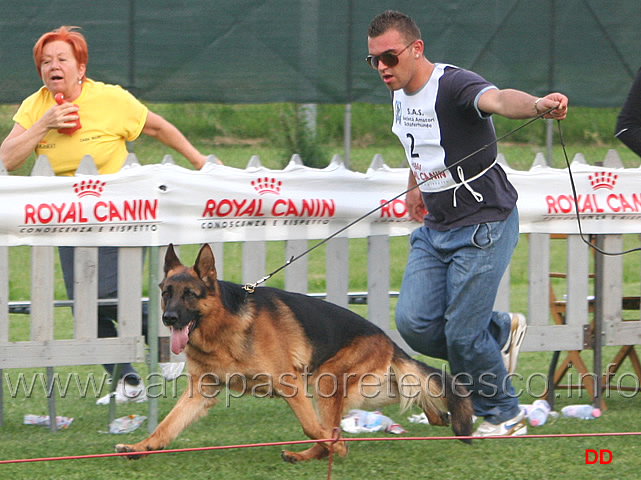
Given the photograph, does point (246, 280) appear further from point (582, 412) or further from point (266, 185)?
point (582, 412)

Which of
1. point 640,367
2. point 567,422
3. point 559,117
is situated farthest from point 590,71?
point 559,117

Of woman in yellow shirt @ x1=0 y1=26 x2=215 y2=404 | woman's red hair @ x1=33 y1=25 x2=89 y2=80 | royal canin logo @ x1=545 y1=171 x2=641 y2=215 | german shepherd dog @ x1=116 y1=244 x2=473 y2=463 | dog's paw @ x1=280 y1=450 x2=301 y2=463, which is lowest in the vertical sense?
dog's paw @ x1=280 y1=450 x2=301 y2=463

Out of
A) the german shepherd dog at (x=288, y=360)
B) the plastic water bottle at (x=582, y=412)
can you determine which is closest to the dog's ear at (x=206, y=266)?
the german shepherd dog at (x=288, y=360)

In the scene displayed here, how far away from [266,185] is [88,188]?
3.17 feet

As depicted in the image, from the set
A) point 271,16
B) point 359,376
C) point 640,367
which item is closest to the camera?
point 359,376

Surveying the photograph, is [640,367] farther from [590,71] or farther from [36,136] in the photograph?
[36,136]

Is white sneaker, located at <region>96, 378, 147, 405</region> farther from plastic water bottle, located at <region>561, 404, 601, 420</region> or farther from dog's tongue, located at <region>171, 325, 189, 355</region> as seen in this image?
plastic water bottle, located at <region>561, 404, 601, 420</region>

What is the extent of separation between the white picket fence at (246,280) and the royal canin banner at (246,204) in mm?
91

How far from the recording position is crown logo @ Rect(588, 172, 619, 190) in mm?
5797

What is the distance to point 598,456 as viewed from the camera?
4.66m

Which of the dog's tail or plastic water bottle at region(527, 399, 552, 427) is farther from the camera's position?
plastic water bottle at region(527, 399, 552, 427)

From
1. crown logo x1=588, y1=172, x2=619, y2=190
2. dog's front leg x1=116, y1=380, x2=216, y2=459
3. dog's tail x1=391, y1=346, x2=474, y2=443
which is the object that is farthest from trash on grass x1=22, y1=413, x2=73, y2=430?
crown logo x1=588, y1=172, x2=619, y2=190

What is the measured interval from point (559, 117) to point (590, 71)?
174 inches

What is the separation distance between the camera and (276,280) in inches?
384
